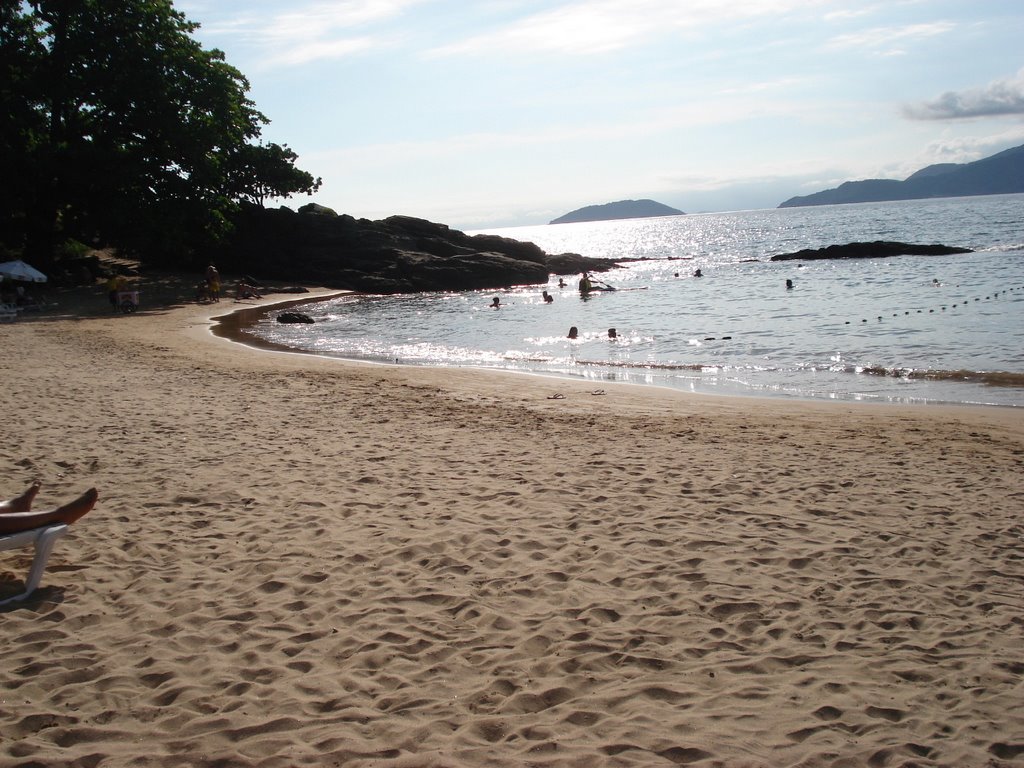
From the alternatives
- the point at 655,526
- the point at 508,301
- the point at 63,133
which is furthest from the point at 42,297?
the point at 655,526

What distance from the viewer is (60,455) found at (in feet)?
29.4

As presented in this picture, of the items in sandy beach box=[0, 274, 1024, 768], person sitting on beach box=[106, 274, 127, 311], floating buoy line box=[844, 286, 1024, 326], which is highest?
person sitting on beach box=[106, 274, 127, 311]

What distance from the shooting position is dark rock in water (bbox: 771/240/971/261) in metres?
59.3

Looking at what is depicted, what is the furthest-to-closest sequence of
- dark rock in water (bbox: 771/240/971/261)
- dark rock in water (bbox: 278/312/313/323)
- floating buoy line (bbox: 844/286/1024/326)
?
dark rock in water (bbox: 771/240/971/261), dark rock in water (bbox: 278/312/313/323), floating buoy line (bbox: 844/286/1024/326)

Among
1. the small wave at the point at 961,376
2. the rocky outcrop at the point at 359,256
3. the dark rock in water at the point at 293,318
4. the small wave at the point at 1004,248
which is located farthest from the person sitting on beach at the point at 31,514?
the small wave at the point at 1004,248

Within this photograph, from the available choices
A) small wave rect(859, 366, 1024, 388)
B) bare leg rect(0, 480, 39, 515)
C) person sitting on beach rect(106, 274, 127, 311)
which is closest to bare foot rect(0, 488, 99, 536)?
bare leg rect(0, 480, 39, 515)

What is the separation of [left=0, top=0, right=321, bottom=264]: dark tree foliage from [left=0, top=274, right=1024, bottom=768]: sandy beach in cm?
2842

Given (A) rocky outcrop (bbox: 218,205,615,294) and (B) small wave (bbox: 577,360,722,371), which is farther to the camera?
(A) rocky outcrop (bbox: 218,205,615,294)

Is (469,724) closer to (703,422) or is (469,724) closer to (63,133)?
(703,422)

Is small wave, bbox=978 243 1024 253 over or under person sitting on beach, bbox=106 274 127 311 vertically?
over

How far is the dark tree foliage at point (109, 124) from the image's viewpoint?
112 ft

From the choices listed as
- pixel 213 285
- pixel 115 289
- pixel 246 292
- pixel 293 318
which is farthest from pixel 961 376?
pixel 246 292

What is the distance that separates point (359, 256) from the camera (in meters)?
51.2

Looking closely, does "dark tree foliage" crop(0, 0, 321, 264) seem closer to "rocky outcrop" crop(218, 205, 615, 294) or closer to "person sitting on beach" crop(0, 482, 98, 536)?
"rocky outcrop" crop(218, 205, 615, 294)
